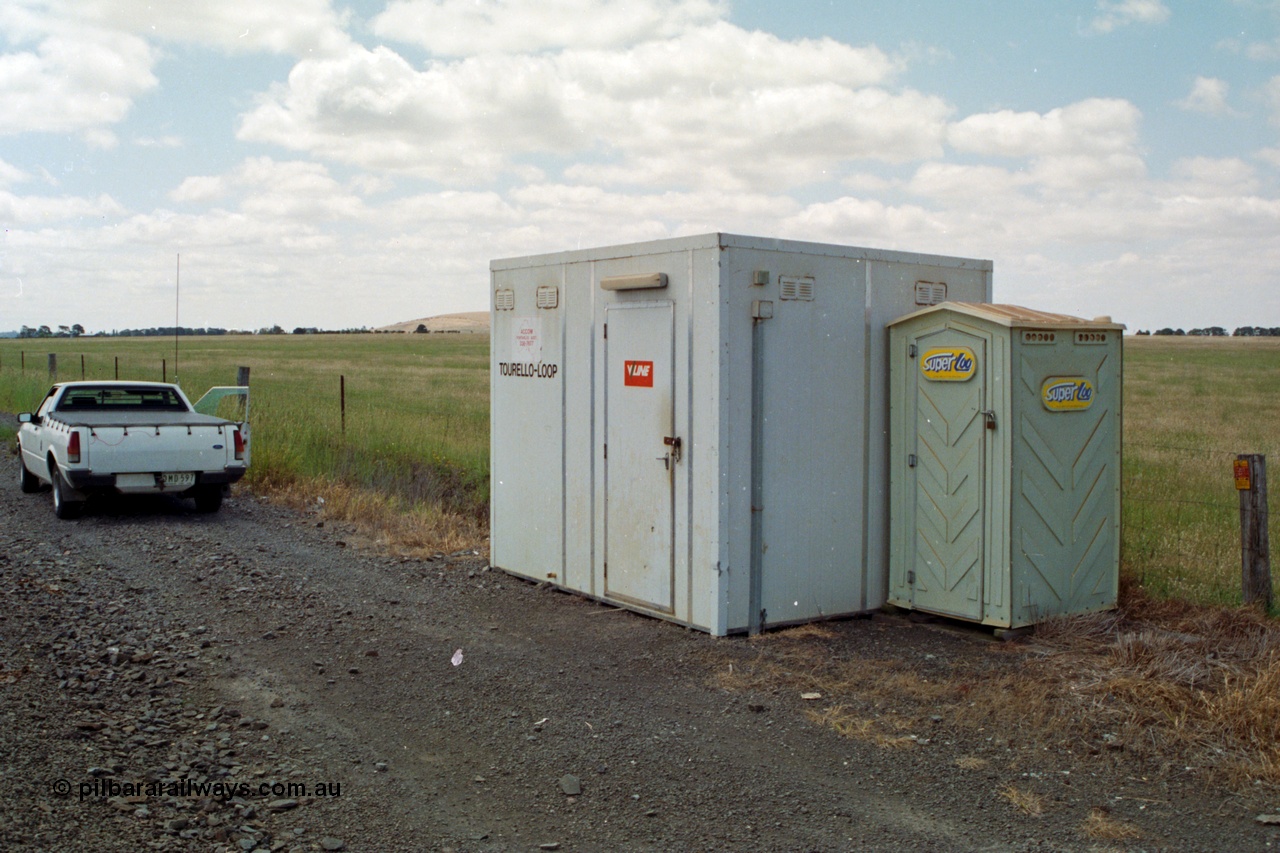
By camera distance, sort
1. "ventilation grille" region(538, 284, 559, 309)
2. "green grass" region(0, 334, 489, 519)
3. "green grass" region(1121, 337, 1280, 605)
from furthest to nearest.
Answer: "green grass" region(0, 334, 489, 519), "ventilation grille" region(538, 284, 559, 309), "green grass" region(1121, 337, 1280, 605)

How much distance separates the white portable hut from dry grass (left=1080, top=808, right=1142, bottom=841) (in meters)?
3.10

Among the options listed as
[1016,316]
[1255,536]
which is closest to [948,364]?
[1016,316]

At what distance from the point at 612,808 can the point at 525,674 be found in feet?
6.40

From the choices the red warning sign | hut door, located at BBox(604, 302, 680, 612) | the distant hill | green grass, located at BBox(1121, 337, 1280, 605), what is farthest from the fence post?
the distant hill

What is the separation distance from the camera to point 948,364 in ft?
24.5

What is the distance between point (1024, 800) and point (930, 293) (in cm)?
438

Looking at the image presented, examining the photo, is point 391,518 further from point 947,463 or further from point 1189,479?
point 1189,479

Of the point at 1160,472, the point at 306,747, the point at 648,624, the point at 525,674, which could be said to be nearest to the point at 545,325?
the point at 648,624

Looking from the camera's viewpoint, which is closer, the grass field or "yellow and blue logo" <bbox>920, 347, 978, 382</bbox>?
"yellow and blue logo" <bbox>920, 347, 978, 382</bbox>

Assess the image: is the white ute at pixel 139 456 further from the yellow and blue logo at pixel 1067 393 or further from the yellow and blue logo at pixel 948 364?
the yellow and blue logo at pixel 1067 393

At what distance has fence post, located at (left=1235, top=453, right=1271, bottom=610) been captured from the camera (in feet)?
24.4

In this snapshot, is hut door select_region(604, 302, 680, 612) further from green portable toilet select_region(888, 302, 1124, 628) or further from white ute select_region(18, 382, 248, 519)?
white ute select_region(18, 382, 248, 519)

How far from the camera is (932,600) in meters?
7.72

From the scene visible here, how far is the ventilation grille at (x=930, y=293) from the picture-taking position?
26.7 ft
